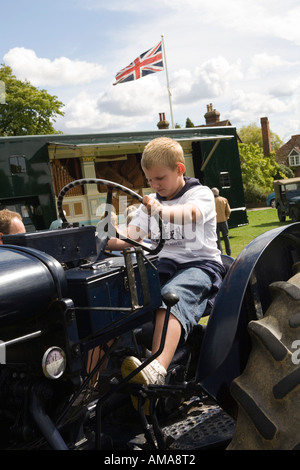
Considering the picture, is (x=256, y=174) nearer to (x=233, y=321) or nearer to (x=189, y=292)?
(x=189, y=292)

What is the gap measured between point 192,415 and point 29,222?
10808mm

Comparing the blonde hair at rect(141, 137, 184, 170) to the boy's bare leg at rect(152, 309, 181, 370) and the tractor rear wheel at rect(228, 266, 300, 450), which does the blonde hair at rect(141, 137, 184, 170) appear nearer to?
the boy's bare leg at rect(152, 309, 181, 370)

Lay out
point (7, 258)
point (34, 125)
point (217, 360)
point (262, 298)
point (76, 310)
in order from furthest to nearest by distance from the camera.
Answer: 1. point (34, 125)
2. point (262, 298)
3. point (217, 360)
4. point (76, 310)
5. point (7, 258)

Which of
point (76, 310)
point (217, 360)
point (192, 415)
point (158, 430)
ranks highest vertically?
point (76, 310)

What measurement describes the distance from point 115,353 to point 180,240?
26.5 inches

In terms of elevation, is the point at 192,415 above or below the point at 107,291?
below

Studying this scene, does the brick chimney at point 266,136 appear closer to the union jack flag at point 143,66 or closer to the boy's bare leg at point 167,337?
the union jack flag at point 143,66

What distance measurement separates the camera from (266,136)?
2127 inches

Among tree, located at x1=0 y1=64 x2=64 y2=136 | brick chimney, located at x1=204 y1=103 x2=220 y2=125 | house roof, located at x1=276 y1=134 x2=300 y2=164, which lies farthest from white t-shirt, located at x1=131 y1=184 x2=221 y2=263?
house roof, located at x1=276 y1=134 x2=300 y2=164

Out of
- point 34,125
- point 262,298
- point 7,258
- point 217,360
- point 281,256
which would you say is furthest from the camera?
point 34,125

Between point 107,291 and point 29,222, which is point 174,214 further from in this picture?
point 29,222

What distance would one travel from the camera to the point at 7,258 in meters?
1.62
